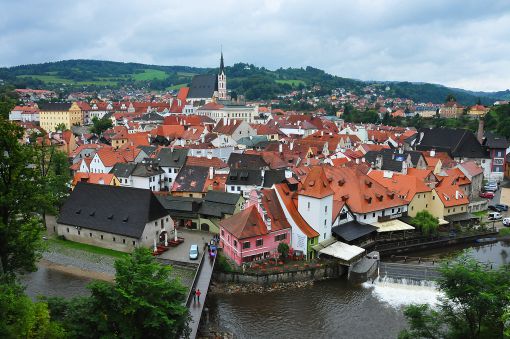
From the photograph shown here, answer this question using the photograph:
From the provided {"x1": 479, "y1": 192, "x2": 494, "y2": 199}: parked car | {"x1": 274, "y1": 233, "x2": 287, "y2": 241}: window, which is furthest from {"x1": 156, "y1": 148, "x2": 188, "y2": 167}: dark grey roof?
A: {"x1": 479, "y1": 192, "x2": 494, "y2": 199}: parked car

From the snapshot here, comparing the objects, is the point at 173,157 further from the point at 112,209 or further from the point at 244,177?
the point at 112,209

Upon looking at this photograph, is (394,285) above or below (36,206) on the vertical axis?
below

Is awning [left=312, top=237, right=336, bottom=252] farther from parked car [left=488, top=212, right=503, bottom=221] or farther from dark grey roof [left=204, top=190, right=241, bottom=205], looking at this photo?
parked car [left=488, top=212, right=503, bottom=221]

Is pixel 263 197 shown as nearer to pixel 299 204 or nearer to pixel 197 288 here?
pixel 299 204

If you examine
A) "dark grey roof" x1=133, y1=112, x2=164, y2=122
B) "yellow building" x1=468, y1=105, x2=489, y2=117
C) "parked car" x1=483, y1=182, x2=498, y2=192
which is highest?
"yellow building" x1=468, y1=105, x2=489, y2=117

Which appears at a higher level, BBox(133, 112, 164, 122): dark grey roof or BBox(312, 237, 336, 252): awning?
BBox(133, 112, 164, 122): dark grey roof

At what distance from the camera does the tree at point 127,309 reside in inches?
867

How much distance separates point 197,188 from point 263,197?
50.9 ft

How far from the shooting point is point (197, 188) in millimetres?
55125

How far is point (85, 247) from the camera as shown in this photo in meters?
43.7

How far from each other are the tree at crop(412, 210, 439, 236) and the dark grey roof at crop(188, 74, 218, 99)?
119 metres

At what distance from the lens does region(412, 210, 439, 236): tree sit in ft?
154

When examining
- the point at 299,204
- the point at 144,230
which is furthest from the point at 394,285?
the point at 144,230

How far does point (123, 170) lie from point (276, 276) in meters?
30.9
